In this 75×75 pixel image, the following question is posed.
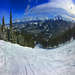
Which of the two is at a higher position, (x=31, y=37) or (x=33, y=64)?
(x=31, y=37)

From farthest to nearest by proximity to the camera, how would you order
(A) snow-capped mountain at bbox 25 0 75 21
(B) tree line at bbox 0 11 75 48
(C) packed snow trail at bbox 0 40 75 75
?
(B) tree line at bbox 0 11 75 48
(A) snow-capped mountain at bbox 25 0 75 21
(C) packed snow trail at bbox 0 40 75 75

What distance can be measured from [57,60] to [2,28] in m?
2.94

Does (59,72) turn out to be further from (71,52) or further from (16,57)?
(16,57)

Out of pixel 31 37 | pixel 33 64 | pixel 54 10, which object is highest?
pixel 54 10

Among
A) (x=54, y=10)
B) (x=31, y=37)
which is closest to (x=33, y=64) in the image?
(x=31, y=37)

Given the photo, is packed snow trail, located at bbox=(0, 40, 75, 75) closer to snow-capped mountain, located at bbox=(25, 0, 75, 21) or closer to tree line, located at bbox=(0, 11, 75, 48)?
tree line, located at bbox=(0, 11, 75, 48)

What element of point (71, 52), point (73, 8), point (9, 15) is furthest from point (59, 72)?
point (9, 15)

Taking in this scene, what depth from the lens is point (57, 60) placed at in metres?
2.66

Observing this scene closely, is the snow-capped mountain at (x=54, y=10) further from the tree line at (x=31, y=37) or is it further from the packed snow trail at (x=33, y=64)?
the packed snow trail at (x=33, y=64)

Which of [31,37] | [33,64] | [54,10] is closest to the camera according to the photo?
[33,64]

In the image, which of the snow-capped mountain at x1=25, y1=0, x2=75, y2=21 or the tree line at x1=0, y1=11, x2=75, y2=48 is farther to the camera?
the tree line at x1=0, y1=11, x2=75, y2=48

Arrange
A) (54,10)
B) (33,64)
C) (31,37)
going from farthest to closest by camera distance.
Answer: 1. (31,37)
2. (54,10)
3. (33,64)

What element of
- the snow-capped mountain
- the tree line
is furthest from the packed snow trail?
the snow-capped mountain

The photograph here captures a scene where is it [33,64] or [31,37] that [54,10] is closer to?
[31,37]
